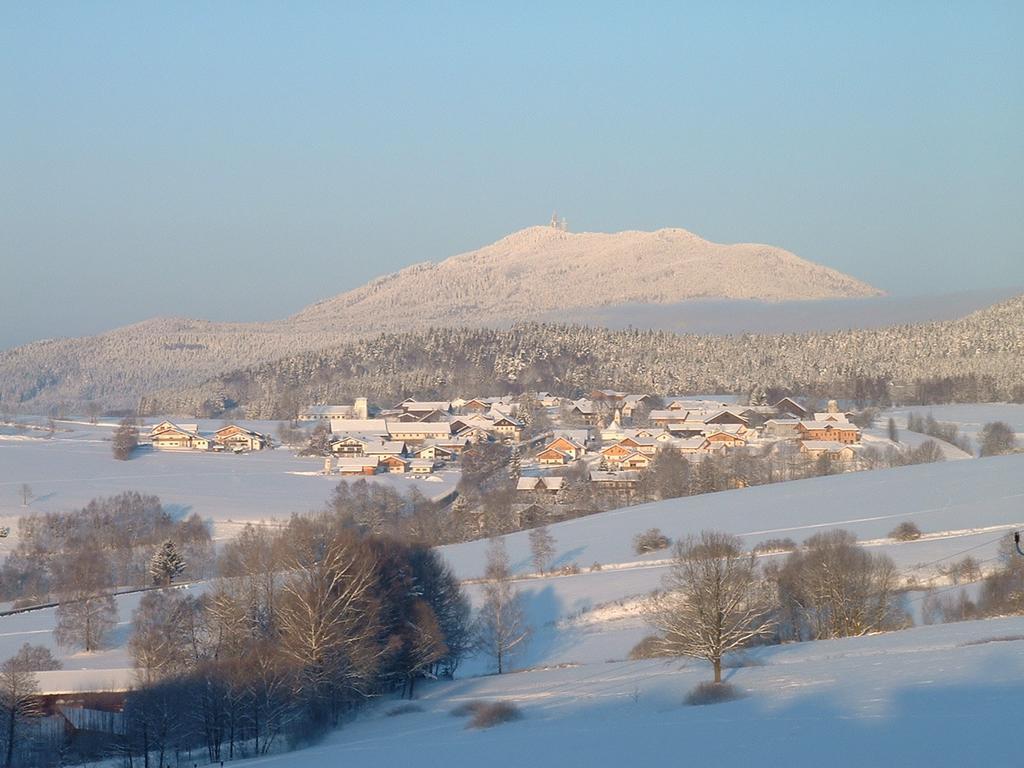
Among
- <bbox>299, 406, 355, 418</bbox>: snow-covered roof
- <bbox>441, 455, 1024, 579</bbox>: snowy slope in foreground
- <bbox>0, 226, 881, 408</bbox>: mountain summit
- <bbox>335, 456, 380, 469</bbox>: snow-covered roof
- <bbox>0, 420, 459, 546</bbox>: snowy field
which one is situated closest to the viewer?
<bbox>441, 455, 1024, 579</bbox>: snowy slope in foreground

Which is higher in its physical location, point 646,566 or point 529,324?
point 529,324

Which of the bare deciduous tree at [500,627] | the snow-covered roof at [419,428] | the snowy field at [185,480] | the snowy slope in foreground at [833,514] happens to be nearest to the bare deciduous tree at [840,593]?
the snowy slope in foreground at [833,514]

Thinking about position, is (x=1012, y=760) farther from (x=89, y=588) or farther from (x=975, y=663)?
(x=89, y=588)

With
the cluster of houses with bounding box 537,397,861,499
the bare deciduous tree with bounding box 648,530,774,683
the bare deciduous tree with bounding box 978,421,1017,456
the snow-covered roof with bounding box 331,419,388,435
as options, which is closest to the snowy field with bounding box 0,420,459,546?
the snow-covered roof with bounding box 331,419,388,435

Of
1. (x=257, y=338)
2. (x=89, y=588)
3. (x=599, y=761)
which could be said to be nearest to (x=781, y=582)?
(x=599, y=761)

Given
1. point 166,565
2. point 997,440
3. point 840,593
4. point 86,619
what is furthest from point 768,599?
point 997,440

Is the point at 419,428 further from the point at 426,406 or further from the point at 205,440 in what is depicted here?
the point at 205,440

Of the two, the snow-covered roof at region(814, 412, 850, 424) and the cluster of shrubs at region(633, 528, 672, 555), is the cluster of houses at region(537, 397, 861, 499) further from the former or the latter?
the cluster of shrubs at region(633, 528, 672, 555)
